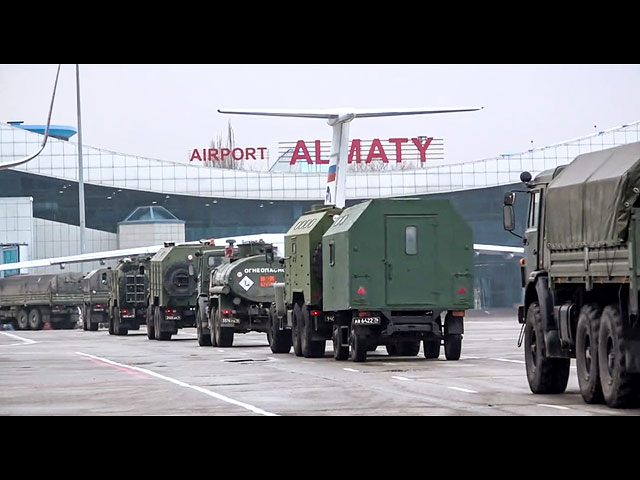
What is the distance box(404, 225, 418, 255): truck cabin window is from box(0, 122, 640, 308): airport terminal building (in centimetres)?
6987

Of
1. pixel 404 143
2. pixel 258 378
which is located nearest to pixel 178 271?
pixel 258 378

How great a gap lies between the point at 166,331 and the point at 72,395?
26872mm

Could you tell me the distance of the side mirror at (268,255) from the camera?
38.5 m

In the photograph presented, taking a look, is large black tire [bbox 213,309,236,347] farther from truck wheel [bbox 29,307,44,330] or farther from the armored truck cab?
truck wheel [bbox 29,307,44,330]

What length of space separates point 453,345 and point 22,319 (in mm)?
46630

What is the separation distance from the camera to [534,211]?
20.5 metres

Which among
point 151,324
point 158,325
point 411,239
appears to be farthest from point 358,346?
point 151,324

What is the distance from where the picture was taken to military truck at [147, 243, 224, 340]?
154ft

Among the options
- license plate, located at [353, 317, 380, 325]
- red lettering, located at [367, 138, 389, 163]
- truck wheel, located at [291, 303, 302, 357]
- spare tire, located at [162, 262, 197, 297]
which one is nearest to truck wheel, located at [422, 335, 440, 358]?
license plate, located at [353, 317, 380, 325]

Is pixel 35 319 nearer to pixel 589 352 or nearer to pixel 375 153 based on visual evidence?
pixel 375 153
